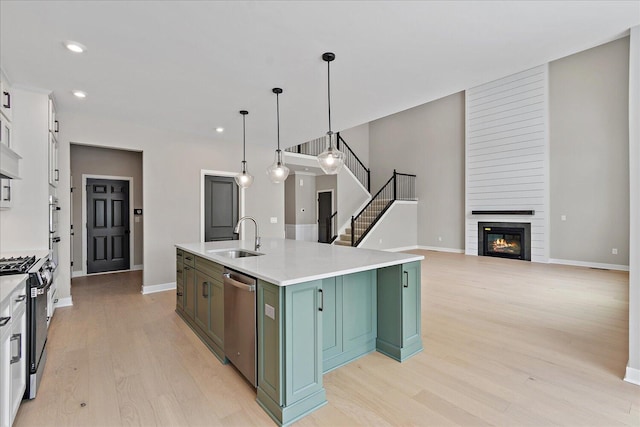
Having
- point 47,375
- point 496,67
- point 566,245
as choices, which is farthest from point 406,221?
point 47,375

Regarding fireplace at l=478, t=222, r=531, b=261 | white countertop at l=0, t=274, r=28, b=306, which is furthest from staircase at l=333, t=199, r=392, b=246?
white countertop at l=0, t=274, r=28, b=306

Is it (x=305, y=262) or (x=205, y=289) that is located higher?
(x=305, y=262)

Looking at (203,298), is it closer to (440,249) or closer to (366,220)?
(366,220)

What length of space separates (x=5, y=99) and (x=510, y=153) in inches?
361

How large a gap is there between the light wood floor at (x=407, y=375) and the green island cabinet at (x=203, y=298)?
13 cm

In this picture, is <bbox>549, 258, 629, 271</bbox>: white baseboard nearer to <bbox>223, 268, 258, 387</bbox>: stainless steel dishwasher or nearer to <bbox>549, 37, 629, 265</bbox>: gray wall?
<bbox>549, 37, 629, 265</bbox>: gray wall

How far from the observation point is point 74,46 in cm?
254

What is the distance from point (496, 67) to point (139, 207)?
681 cm

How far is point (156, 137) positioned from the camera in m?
5.03

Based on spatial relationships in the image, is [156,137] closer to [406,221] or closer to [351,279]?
[351,279]

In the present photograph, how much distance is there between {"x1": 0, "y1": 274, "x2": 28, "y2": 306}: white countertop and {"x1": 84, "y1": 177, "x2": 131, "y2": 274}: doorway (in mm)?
4838

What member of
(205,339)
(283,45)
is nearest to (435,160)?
(283,45)

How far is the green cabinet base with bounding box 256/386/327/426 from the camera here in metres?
1.83

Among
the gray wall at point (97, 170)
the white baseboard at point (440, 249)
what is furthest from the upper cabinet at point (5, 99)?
the white baseboard at point (440, 249)
